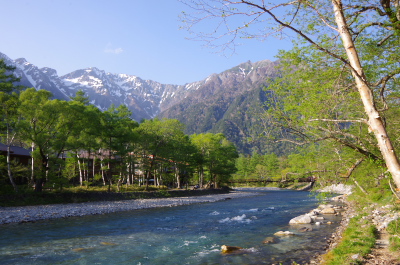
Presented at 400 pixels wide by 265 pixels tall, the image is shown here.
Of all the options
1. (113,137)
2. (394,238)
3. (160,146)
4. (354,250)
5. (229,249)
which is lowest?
(229,249)

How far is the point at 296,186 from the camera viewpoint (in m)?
78.3

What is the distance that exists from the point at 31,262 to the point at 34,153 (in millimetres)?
20234

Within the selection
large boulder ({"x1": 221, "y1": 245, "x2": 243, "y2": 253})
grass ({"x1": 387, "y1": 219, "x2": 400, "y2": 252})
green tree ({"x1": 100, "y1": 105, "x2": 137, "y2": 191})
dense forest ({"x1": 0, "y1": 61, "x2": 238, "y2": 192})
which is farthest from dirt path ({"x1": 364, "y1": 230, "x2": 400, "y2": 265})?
green tree ({"x1": 100, "y1": 105, "x2": 137, "y2": 191})

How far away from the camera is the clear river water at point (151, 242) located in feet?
35.8

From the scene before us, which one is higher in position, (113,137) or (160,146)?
(113,137)

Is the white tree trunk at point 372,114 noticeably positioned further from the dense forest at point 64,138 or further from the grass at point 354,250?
the dense forest at point 64,138

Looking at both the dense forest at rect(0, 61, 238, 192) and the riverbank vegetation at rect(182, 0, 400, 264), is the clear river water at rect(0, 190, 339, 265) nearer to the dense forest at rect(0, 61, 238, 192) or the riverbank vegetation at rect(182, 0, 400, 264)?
the riverbank vegetation at rect(182, 0, 400, 264)

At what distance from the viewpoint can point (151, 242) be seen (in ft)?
45.8

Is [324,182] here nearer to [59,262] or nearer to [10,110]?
[59,262]

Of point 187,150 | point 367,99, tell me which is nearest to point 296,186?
point 187,150

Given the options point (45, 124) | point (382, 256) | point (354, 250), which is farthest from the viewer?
point (45, 124)

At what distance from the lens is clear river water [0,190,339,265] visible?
10.9 meters

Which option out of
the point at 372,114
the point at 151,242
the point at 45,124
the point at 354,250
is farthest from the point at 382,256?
the point at 45,124

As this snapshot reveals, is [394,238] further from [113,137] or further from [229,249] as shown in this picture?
[113,137]
